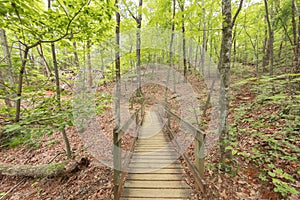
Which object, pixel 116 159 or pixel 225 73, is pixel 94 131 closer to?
pixel 116 159

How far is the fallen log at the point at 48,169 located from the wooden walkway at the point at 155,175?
200 centimetres

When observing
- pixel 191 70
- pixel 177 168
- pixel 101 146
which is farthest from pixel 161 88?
pixel 177 168

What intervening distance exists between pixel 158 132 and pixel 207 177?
332 centimetres

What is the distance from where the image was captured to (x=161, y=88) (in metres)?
16.7

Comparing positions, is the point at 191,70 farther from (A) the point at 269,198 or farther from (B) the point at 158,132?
(A) the point at 269,198

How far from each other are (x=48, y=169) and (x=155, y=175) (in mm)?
3739

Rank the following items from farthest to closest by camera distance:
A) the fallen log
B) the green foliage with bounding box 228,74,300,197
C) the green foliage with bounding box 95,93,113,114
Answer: the fallen log, the green foliage with bounding box 95,93,113,114, the green foliage with bounding box 228,74,300,197

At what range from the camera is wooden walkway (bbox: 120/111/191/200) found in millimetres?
2752

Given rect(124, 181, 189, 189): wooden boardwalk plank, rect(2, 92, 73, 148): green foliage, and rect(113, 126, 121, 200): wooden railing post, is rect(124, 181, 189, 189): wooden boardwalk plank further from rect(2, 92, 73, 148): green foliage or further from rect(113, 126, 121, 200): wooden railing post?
rect(2, 92, 73, 148): green foliage

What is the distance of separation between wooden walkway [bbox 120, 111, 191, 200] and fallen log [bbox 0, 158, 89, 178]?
6.57 ft

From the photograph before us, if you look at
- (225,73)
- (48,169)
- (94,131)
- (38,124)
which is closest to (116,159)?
(38,124)

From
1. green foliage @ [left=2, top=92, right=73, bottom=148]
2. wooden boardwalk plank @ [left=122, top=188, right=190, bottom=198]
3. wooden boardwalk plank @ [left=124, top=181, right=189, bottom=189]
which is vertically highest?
green foliage @ [left=2, top=92, right=73, bottom=148]

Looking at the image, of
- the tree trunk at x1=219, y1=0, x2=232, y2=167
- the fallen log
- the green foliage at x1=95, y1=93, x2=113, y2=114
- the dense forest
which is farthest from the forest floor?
the green foliage at x1=95, y1=93, x2=113, y2=114

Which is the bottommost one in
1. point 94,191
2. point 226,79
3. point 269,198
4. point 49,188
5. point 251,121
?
point 49,188
